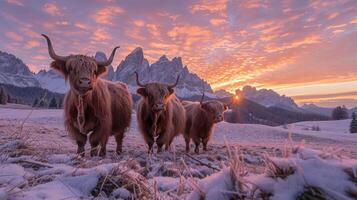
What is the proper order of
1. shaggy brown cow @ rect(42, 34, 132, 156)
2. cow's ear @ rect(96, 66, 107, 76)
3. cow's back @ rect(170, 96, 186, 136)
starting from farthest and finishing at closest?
1. cow's back @ rect(170, 96, 186, 136)
2. cow's ear @ rect(96, 66, 107, 76)
3. shaggy brown cow @ rect(42, 34, 132, 156)

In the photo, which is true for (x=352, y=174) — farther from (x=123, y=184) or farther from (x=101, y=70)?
(x=101, y=70)

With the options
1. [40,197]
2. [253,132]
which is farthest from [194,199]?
[253,132]

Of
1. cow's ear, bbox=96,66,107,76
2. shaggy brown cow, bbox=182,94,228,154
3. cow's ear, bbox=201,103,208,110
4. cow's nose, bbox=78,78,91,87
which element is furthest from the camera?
cow's ear, bbox=201,103,208,110

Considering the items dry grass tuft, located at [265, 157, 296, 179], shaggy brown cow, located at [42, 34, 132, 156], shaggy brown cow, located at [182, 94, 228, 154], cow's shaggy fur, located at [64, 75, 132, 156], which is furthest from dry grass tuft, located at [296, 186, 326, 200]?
shaggy brown cow, located at [182, 94, 228, 154]

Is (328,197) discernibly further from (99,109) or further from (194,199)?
(99,109)

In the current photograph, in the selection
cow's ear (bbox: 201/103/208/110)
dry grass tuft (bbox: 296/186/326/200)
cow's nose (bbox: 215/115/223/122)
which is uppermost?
cow's ear (bbox: 201/103/208/110)

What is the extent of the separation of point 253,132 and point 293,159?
37756 mm

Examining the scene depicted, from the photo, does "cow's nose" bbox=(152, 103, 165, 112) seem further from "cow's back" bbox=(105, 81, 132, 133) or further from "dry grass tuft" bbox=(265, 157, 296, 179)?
"dry grass tuft" bbox=(265, 157, 296, 179)

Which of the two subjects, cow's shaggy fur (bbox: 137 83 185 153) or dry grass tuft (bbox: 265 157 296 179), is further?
cow's shaggy fur (bbox: 137 83 185 153)

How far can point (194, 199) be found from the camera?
1817 mm

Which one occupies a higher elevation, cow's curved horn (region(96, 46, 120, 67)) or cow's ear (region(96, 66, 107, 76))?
cow's curved horn (region(96, 46, 120, 67))

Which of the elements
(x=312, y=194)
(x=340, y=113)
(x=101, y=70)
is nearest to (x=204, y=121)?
(x=101, y=70)

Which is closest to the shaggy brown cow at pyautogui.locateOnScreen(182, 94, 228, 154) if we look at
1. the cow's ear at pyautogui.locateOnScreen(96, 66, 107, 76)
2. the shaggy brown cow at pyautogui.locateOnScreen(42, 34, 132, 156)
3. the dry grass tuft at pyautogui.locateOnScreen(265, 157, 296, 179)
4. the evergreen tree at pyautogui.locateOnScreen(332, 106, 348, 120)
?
the shaggy brown cow at pyautogui.locateOnScreen(42, 34, 132, 156)

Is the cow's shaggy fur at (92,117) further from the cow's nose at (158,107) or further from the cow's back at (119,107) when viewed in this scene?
the cow's nose at (158,107)
